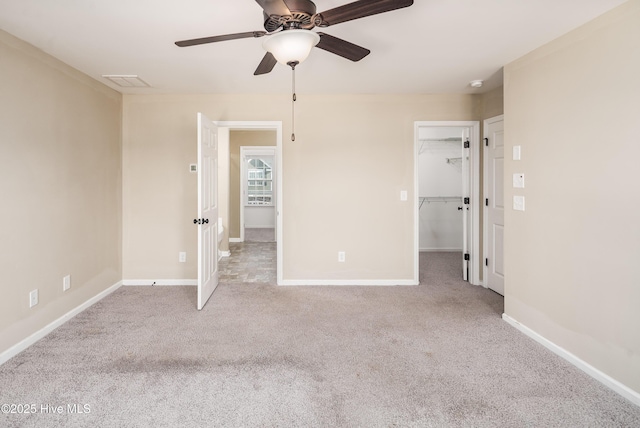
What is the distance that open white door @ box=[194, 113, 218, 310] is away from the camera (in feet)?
10.2

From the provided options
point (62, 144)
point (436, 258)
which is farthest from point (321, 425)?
point (436, 258)

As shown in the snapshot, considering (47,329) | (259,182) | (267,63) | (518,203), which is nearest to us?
(267,63)

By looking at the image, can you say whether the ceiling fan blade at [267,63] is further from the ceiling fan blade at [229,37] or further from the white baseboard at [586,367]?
the white baseboard at [586,367]

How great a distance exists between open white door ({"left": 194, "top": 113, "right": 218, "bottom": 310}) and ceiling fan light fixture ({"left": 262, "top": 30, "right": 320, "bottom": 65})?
1.72 meters

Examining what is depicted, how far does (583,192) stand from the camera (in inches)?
84.0

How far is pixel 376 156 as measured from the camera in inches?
152

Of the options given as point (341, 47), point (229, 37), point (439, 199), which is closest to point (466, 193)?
point (439, 199)

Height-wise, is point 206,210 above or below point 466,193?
below

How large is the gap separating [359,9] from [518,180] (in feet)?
6.76

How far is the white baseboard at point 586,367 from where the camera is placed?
1.84 m

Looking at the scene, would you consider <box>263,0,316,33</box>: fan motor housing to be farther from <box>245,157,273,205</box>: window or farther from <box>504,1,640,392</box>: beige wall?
<box>245,157,273,205</box>: window

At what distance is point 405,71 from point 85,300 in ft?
12.6

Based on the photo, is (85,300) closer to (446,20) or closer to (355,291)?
(355,291)

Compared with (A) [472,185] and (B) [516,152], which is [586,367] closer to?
(B) [516,152]
